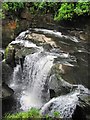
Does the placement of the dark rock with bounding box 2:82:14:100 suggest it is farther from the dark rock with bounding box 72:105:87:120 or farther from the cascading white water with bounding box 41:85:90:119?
the dark rock with bounding box 72:105:87:120

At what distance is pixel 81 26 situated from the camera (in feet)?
39.1

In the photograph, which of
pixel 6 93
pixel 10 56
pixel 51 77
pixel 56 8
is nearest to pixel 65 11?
pixel 56 8

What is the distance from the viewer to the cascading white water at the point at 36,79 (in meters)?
7.73

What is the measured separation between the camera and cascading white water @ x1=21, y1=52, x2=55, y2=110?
25.3 feet

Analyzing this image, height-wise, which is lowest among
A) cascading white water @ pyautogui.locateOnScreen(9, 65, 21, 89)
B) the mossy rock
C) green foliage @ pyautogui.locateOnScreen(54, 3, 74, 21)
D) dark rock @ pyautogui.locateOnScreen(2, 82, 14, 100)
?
cascading white water @ pyautogui.locateOnScreen(9, 65, 21, 89)

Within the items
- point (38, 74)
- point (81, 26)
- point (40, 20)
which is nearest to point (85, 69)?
point (38, 74)

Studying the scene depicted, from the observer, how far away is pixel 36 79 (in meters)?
8.30

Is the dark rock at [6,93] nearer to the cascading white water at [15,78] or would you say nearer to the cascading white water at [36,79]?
the cascading white water at [36,79]

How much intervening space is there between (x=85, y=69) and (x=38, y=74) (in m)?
1.36

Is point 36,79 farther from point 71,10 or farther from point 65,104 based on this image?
point 71,10

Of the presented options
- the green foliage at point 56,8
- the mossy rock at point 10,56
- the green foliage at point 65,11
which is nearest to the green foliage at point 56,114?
the mossy rock at point 10,56

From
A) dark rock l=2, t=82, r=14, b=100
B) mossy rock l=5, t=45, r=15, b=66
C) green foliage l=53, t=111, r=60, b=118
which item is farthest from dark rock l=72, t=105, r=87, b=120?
mossy rock l=5, t=45, r=15, b=66

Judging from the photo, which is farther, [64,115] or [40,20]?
[40,20]

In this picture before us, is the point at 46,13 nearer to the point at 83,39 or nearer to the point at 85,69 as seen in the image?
the point at 83,39
